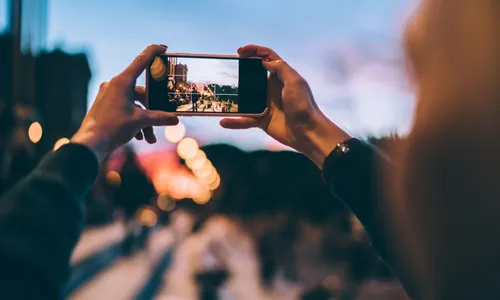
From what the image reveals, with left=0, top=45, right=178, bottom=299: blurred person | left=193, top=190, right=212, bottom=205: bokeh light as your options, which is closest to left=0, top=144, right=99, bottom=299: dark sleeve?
left=0, top=45, right=178, bottom=299: blurred person

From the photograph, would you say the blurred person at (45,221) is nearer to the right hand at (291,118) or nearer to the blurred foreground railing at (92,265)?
the right hand at (291,118)

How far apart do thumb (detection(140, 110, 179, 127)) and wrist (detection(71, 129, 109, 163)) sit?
0.07m

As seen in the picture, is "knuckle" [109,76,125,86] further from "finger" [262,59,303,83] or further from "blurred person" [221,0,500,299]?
"blurred person" [221,0,500,299]

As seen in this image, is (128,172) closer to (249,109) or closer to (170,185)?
(249,109)

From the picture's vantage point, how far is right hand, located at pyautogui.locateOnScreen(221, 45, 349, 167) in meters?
0.51

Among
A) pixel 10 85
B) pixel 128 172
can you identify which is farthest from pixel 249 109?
pixel 128 172

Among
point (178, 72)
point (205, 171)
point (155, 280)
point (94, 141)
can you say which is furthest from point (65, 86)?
point (94, 141)

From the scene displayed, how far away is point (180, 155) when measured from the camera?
12852mm

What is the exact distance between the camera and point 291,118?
55 cm

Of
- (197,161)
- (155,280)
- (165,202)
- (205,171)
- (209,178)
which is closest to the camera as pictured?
(155,280)

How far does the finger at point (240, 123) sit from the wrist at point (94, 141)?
0.53 feet

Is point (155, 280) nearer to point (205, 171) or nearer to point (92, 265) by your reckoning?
point (92, 265)

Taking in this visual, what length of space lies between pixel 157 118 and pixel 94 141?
0.10 m

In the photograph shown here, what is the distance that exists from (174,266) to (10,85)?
5029 mm
